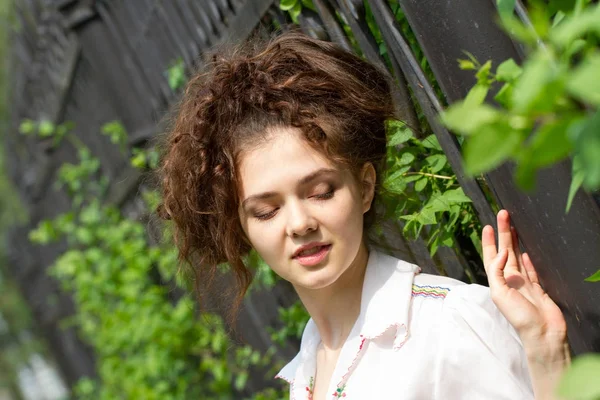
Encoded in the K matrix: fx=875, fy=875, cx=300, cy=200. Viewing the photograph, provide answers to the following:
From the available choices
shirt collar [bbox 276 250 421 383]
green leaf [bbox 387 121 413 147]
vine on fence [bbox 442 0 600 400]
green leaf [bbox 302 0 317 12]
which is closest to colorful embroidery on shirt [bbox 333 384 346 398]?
shirt collar [bbox 276 250 421 383]

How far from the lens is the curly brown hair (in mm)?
1904

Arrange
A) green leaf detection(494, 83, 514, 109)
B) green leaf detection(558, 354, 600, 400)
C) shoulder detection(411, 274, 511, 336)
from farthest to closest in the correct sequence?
shoulder detection(411, 274, 511, 336)
green leaf detection(494, 83, 514, 109)
green leaf detection(558, 354, 600, 400)

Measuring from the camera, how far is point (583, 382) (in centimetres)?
57

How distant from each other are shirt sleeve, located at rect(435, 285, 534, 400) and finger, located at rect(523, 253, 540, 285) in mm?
88

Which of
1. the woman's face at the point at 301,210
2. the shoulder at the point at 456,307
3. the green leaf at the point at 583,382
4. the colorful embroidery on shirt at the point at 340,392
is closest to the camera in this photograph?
the green leaf at the point at 583,382

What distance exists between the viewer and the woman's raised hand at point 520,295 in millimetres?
1562

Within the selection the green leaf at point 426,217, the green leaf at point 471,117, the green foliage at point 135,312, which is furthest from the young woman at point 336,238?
the green foliage at point 135,312

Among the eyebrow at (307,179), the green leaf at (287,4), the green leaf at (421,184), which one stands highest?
the green leaf at (287,4)

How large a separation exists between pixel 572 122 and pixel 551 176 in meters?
0.99

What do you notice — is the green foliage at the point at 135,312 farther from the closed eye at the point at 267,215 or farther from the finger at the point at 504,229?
the finger at the point at 504,229

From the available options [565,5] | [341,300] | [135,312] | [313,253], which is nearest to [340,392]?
[341,300]

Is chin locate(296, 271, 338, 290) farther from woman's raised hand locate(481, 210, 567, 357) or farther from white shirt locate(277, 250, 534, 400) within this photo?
woman's raised hand locate(481, 210, 567, 357)

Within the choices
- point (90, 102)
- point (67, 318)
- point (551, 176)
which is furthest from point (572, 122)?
point (67, 318)

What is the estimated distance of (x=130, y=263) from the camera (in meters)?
5.15
